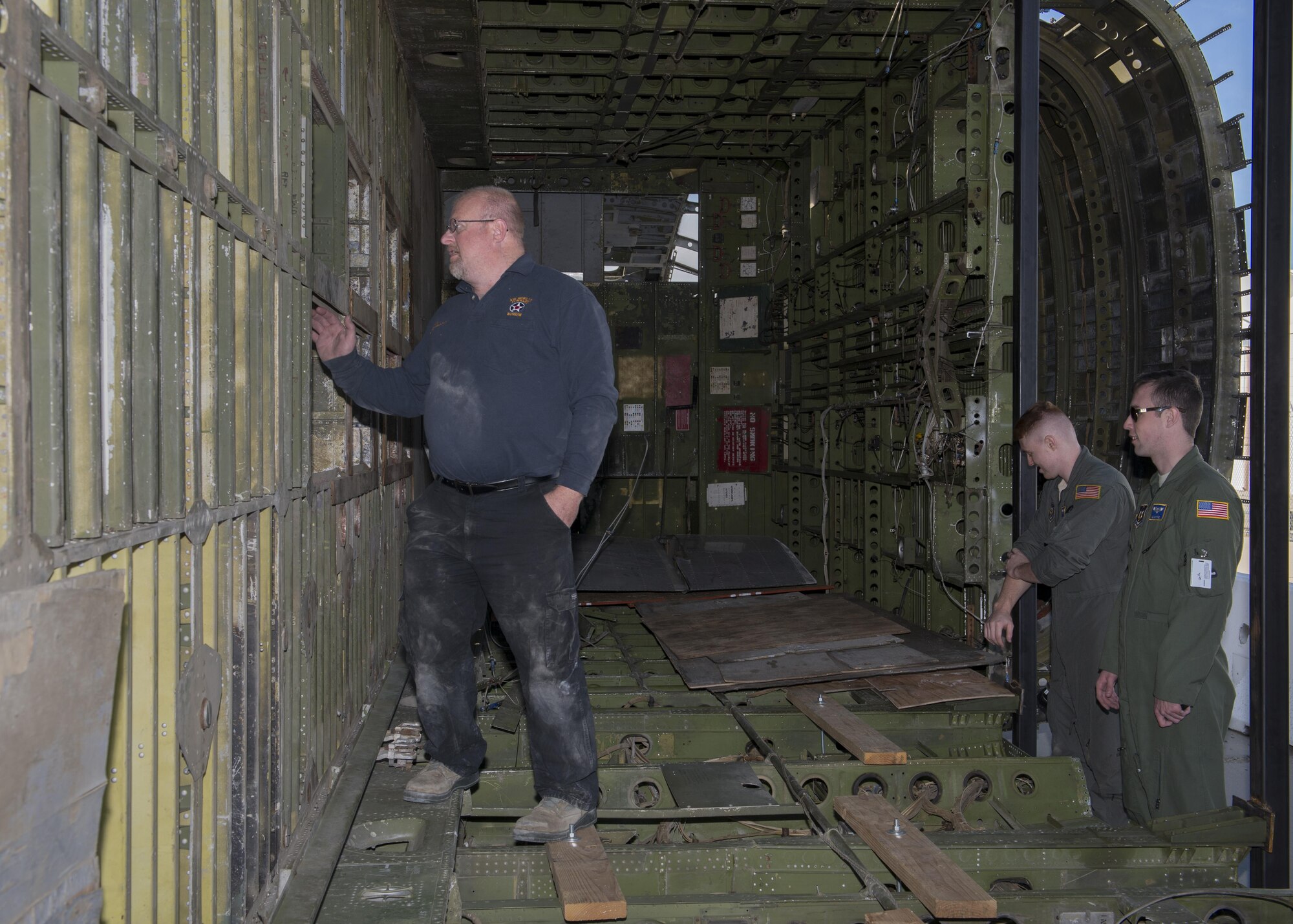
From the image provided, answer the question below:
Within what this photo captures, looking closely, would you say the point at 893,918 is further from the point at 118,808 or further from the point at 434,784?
A: the point at 118,808

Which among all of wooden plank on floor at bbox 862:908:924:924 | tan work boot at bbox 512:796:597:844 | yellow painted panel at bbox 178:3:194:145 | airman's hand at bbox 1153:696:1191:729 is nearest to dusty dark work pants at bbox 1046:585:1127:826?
airman's hand at bbox 1153:696:1191:729

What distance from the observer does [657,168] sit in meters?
10.1

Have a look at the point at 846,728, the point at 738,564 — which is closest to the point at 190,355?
the point at 846,728

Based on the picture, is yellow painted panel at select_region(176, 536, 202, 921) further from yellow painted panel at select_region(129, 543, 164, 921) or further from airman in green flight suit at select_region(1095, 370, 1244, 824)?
airman in green flight suit at select_region(1095, 370, 1244, 824)

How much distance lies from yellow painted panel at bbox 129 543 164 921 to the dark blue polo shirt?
1332 millimetres

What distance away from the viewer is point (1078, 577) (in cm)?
475

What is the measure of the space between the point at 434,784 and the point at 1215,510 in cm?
323

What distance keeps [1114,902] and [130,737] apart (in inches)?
113

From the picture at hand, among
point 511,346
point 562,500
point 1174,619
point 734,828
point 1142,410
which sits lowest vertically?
point 734,828

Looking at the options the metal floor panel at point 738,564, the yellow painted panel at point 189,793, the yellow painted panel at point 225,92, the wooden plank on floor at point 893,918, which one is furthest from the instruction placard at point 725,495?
the yellow painted panel at point 189,793

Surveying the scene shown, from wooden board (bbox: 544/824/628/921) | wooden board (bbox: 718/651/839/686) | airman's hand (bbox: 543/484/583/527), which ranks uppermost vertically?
airman's hand (bbox: 543/484/583/527)

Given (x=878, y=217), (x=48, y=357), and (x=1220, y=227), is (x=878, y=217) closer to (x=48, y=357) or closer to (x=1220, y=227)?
(x=1220, y=227)

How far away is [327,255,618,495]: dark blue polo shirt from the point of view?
3.00m

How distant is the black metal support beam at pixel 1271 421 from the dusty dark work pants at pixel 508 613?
9.48 ft
